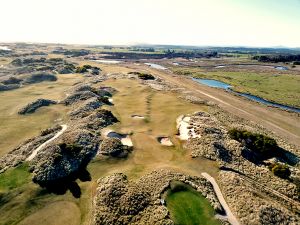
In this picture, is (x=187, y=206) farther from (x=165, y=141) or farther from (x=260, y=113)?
(x=260, y=113)

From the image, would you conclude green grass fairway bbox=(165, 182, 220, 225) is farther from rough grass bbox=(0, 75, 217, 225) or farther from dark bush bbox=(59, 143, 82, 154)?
dark bush bbox=(59, 143, 82, 154)

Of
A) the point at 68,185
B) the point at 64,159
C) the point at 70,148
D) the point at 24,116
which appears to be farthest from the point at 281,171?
the point at 24,116

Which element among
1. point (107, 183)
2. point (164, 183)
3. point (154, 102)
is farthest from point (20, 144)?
point (154, 102)

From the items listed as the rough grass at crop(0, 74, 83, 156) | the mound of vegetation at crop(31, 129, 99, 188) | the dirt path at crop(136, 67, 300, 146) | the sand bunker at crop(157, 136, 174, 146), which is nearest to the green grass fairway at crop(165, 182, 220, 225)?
the sand bunker at crop(157, 136, 174, 146)

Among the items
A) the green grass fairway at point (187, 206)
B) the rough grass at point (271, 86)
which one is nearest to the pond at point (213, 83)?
the rough grass at point (271, 86)

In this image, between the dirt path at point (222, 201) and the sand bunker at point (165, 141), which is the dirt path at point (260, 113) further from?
the dirt path at point (222, 201)
